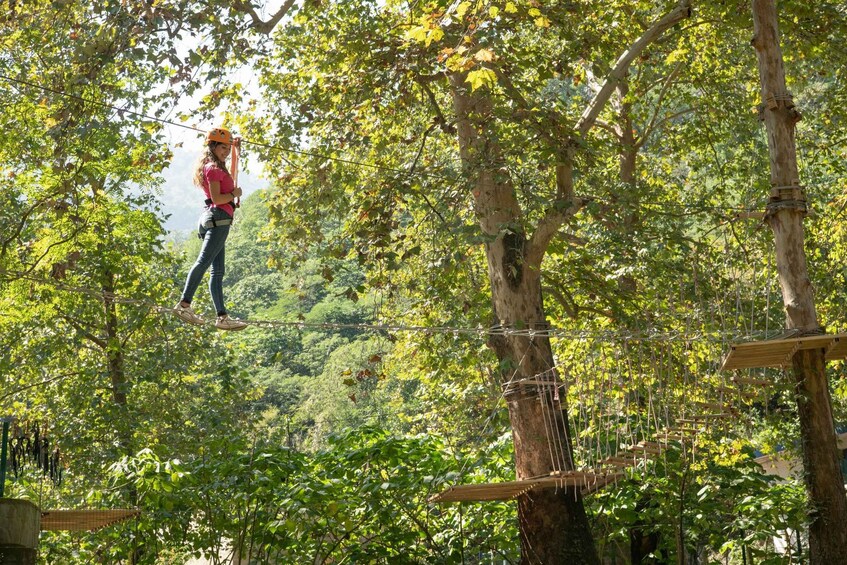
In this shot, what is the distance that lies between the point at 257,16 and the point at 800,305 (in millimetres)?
4062

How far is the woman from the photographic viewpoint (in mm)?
4914

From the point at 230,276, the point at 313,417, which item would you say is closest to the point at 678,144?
the point at 313,417

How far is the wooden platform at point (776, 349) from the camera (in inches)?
204

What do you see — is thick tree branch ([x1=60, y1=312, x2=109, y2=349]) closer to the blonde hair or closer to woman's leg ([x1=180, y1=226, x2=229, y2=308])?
woman's leg ([x1=180, y1=226, x2=229, y2=308])

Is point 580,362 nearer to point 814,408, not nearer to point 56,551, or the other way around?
point 814,408

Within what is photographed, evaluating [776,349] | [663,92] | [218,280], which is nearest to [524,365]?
[776,349]

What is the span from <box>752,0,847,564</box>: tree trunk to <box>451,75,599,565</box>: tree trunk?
1.56m

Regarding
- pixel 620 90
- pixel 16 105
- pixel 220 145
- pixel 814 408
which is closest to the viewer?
pixel 220 145

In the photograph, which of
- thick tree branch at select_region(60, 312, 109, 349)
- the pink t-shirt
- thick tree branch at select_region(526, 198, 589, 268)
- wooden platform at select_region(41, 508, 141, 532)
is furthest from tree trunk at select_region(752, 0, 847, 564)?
thick tree branch at select_region(60, 312, 109, 349)

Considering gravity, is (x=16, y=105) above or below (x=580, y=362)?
above

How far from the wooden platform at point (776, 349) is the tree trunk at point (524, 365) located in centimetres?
155

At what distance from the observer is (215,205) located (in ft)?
16.4

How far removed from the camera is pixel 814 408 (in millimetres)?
5902

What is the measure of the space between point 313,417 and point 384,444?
27.8 metres
